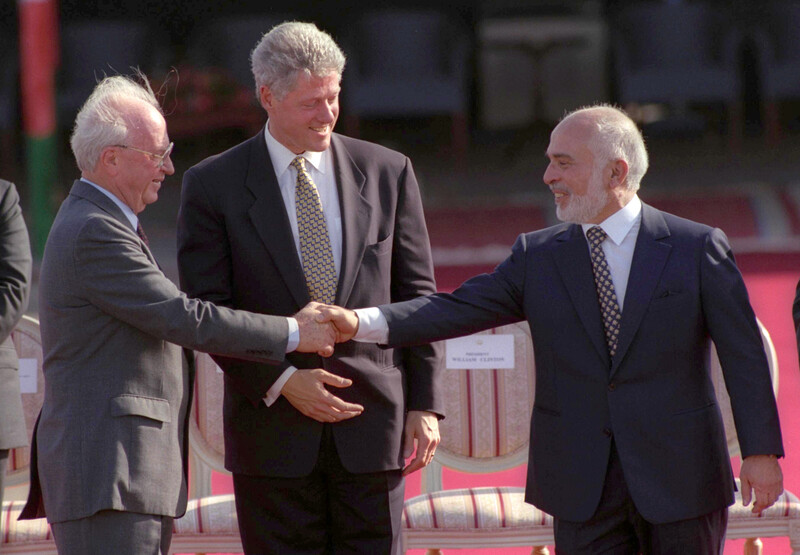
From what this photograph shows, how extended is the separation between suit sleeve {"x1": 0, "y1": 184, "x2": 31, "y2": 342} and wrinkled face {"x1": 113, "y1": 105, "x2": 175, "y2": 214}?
0.73 meters

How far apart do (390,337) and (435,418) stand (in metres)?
0.27

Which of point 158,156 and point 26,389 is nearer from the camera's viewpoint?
point 158,156

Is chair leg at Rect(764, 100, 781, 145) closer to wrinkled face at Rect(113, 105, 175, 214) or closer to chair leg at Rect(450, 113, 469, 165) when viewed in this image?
chair leg at Rect(450, 113, 469, 165)

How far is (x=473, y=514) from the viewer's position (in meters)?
3.29

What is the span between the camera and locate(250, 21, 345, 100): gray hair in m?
2.63

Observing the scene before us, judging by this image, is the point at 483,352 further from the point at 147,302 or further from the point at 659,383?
the point at 147,302

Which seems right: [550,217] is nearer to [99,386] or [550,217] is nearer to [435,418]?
[435,418]

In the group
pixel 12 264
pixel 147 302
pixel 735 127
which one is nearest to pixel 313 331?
pixel 147 302

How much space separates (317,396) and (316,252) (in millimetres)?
335

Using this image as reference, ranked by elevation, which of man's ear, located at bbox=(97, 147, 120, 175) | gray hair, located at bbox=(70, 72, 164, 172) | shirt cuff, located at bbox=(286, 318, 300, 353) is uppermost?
gray hair, located at bbox=(70, 72, 164, 172)

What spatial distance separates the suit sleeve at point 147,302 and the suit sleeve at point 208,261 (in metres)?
0.10

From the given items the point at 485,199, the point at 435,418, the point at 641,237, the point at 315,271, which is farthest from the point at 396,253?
the point at 485,199

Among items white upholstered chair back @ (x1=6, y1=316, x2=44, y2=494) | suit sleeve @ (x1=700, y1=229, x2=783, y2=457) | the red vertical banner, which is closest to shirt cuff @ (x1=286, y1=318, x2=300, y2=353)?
suit sleeve @ (x1=700, y1=229, x2=783, y2=457)

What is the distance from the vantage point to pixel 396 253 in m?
2.79
